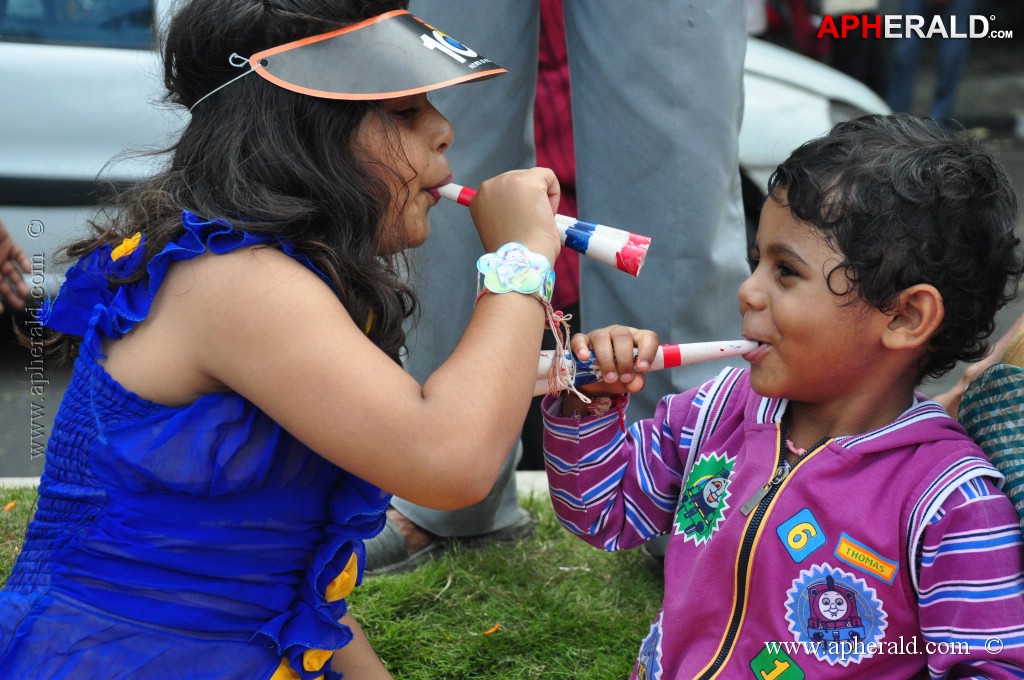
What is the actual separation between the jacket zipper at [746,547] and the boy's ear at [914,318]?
0.20m

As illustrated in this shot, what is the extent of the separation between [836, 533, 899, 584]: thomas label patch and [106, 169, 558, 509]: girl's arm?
508 millimetres

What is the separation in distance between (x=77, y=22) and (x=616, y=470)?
3.10 metres

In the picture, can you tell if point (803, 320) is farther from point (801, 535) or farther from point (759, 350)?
point (801, 535)

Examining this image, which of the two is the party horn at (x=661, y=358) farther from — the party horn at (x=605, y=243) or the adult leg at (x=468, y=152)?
the adult leg at (x=468, y=152)

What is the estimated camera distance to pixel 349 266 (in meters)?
1.65

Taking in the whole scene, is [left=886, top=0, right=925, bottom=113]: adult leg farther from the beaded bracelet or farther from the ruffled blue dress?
the ruffled blue dress

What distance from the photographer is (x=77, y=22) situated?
411 centimetres

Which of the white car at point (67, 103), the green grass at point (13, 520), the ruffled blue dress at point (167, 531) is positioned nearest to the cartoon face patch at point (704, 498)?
the ruffled blue dress at point (167, 531)

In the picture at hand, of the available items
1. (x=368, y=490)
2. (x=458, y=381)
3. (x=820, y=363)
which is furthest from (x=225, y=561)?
(x=820, y=363)

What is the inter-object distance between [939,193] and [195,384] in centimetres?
111

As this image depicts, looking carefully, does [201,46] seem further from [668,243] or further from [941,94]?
[941,94]

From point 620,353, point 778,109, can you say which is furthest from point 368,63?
point 778,109

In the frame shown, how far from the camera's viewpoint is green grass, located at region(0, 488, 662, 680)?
229cm

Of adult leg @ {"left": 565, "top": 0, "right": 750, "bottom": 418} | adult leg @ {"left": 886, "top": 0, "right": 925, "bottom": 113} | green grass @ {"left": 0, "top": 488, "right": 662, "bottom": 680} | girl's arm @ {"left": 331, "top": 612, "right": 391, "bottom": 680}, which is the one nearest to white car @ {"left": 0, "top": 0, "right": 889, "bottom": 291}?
green grass @ {"left": 0, "top": 488, "right": 662, "bottom": 680}
